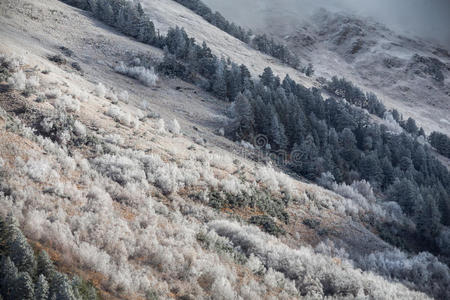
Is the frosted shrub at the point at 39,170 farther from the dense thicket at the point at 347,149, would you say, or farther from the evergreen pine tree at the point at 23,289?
the dense thicket at the point at 347,149

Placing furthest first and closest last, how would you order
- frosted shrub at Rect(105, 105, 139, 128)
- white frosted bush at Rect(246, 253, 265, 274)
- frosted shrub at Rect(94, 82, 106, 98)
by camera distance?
1. frosted shrub at Rect(94, 82, 106, 98)
2. frosted shrub at Rect(105, 105, 139, 128)
3. white frosted bush at Rect(246, 253, 265, 274)

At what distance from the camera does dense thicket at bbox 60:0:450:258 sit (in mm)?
36219

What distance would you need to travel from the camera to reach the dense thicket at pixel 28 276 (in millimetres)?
5473

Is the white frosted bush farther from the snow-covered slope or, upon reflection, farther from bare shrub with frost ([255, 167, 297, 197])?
the snow-covered slope

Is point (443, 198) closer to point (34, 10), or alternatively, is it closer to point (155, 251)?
point (155, 251)

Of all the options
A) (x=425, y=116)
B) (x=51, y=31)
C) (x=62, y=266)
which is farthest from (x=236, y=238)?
(x=425, y=116)

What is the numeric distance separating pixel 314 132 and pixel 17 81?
41788 millimetres

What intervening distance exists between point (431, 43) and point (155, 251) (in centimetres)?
19792

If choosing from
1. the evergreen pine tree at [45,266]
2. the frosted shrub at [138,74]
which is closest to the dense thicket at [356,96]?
the frosted shrub at [138,74]

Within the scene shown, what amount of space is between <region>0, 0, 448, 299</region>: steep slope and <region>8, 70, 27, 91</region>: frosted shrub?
0.28 feet

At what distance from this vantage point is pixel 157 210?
11.8m

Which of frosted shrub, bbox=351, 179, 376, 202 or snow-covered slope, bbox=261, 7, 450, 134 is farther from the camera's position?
snow-covered slope, bbox=261, 7, 450, 134

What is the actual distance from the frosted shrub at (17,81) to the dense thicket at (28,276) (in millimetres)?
A: 12672

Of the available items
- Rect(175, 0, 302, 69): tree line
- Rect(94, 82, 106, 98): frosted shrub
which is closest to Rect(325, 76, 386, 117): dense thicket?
Rect(175, 0, 302, 69): tree line
